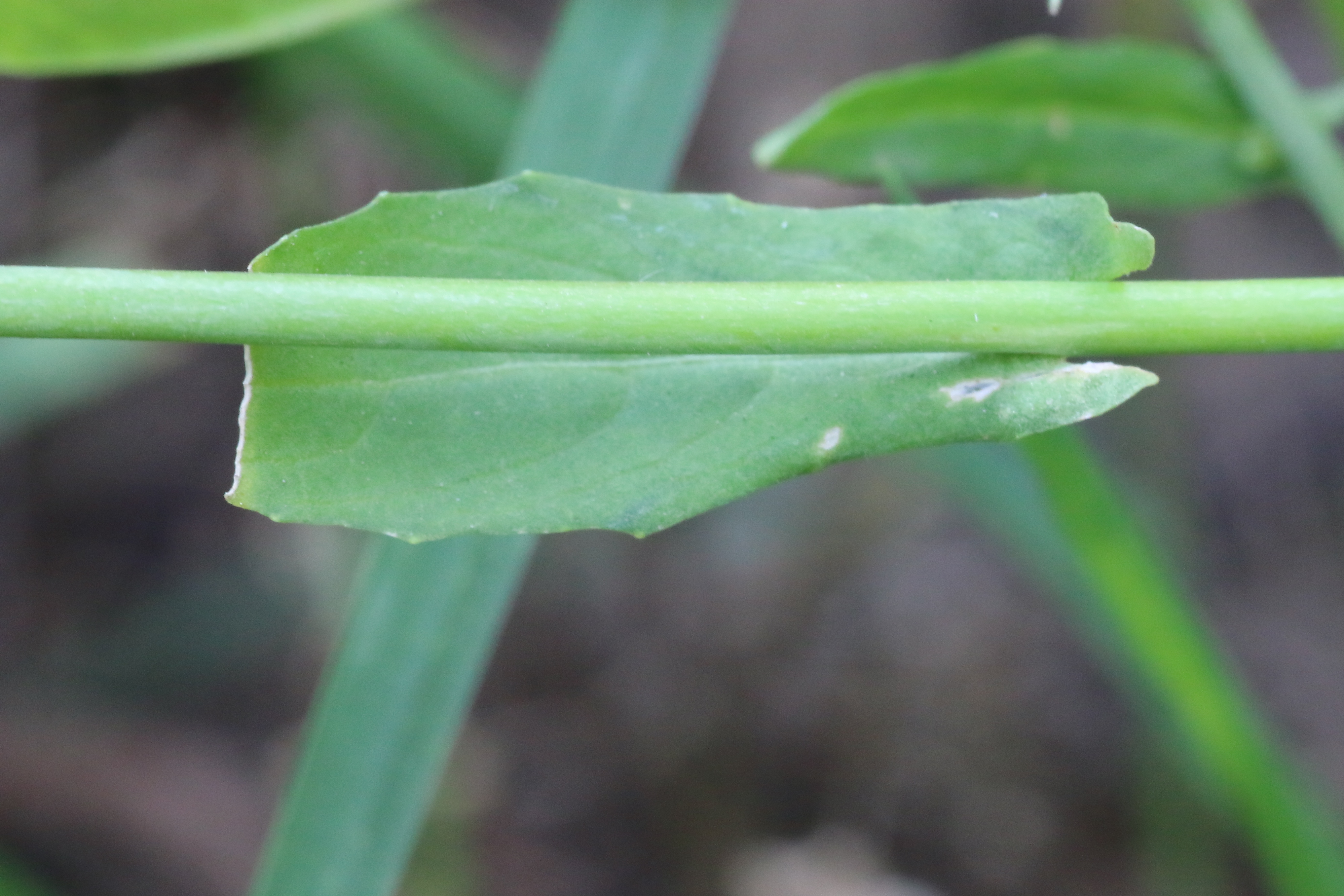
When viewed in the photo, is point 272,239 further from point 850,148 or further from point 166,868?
point 850,148

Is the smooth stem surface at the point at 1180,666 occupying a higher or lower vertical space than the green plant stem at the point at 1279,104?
lower

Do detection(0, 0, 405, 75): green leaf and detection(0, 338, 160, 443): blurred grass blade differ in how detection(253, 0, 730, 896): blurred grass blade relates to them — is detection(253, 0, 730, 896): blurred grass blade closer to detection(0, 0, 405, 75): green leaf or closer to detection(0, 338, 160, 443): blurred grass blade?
detection(0, 0, 405, 75): green leaf

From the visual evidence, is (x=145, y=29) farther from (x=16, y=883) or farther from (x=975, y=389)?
(x=16, y=883)

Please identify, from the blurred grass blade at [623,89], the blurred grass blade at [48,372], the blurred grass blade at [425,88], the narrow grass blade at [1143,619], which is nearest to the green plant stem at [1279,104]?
the narrow grass blade at [1143,619]

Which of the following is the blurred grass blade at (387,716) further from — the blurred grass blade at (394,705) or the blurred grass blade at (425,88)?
the blurred grass blade at (425,88)

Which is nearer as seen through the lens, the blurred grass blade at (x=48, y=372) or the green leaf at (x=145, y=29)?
the green leaf at (x=145, y=29)

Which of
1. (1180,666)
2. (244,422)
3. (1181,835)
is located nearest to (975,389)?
(244,422)
